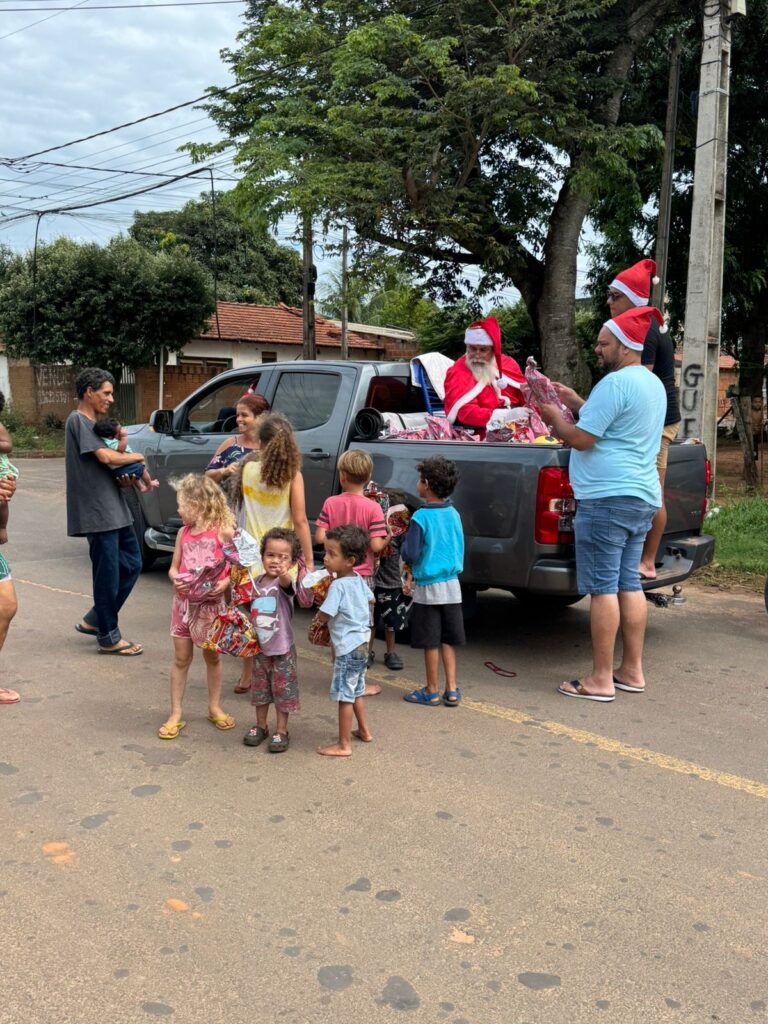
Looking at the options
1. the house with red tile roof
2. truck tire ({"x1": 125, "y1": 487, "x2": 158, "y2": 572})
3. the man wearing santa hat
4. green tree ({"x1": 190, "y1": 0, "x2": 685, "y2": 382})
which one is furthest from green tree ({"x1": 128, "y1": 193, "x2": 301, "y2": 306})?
the man wearing santa hat

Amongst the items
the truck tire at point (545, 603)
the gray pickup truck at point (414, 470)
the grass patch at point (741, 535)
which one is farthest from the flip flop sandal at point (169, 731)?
the grass patch at point (741, 535)

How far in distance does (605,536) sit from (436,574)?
3.19 ft

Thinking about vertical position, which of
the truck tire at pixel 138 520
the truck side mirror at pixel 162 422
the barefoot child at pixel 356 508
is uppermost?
the truck side mirror at pixel 162 422

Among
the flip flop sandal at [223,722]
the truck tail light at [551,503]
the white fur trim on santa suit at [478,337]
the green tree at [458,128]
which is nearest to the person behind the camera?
the flip flop sandal at [223,722]

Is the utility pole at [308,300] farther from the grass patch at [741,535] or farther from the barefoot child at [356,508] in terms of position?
the barefoot child at [356,508]

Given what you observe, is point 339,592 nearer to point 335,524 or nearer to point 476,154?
point 335,524

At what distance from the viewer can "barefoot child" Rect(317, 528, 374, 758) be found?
13.9 ft

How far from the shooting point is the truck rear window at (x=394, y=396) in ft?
22.6

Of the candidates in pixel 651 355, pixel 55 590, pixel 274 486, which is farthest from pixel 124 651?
pixel 651 355

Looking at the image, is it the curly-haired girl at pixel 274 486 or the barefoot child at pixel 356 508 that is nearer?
the curly-haired girl at pixel 274 486

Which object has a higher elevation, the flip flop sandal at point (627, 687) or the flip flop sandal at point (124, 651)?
the flip flop sandal at point (124, 651)

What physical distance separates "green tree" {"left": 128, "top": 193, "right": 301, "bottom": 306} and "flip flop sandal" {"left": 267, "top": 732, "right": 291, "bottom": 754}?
3417 cm

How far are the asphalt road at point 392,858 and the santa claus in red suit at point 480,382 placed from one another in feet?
6.59

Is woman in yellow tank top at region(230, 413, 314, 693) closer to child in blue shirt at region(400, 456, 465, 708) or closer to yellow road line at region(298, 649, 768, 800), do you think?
child in blue shirt at region(400, 456, 465, 708)
